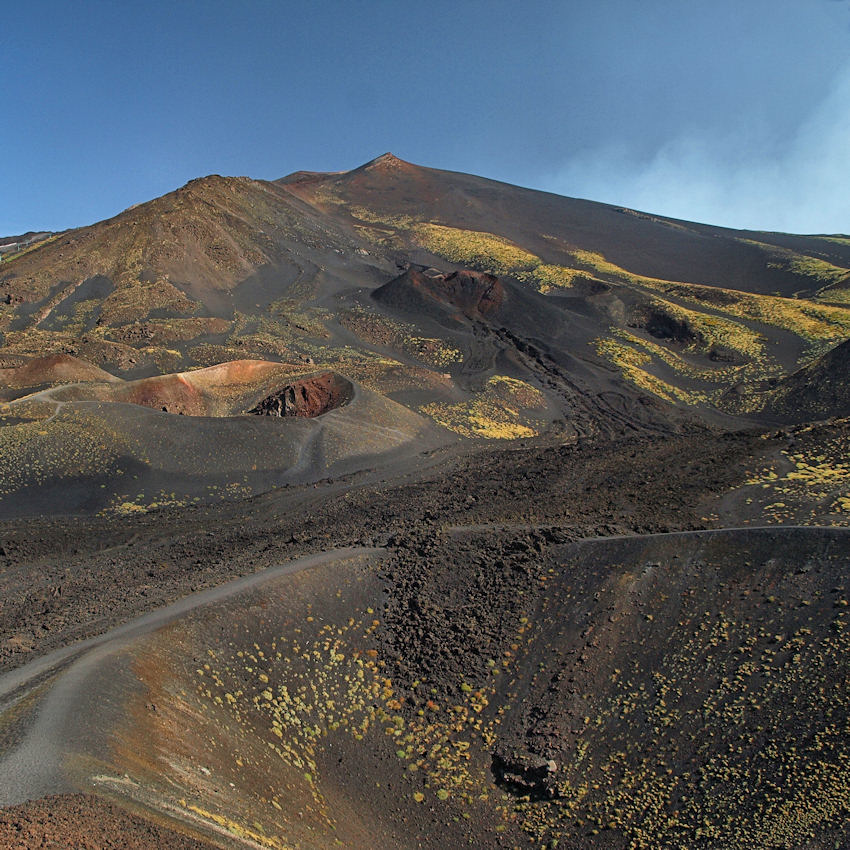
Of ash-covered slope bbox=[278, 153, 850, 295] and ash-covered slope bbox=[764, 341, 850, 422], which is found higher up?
ash-covered slope bbox=[278, 153, 850, 295]

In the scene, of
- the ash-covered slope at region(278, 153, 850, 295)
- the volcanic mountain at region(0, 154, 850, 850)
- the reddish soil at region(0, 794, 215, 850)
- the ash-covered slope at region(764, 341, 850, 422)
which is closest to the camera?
the reddish soil at region(0, 794, 215, 850)

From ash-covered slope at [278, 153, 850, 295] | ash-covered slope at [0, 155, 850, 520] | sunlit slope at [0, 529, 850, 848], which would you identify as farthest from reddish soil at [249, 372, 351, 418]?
ash-covered slope at [278, 153, 850, 295]

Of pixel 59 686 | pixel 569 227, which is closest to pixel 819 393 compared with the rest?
pixel 59 686

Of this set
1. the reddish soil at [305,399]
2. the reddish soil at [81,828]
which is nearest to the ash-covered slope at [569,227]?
the reddish soil at [305,399]

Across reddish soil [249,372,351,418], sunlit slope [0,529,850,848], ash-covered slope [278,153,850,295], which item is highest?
ash-covered slope [278,153,850,295]

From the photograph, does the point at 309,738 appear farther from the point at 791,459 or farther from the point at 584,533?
the point at 791,459

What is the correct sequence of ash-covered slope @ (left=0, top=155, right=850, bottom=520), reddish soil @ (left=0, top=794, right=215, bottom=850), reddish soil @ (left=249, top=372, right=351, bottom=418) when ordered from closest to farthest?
reddish soil @ (left=0, top=794, right=215, bottom=850)
reddish soil @ (left=249, top=372, right=351, bottom=418)
ash-covered slope @ (left=0, top=155, right=850, bottom=520)

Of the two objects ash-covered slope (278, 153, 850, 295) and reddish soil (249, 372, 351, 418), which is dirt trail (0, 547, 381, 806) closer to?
reddish soil (249, 372, 351, 418)

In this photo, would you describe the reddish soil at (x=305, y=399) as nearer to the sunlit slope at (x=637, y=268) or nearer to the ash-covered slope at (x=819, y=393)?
the sunlit slope at (x=637, y=268)
